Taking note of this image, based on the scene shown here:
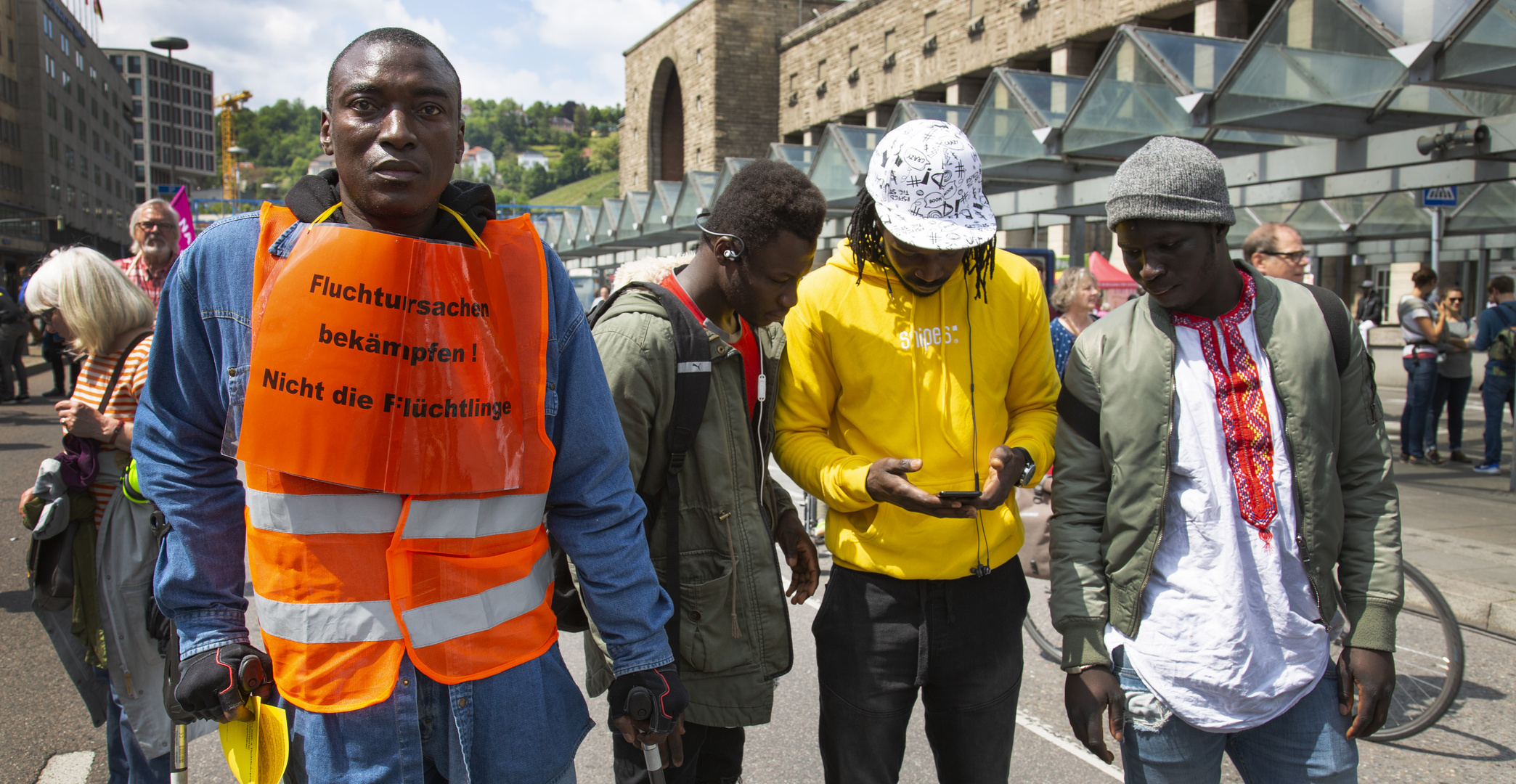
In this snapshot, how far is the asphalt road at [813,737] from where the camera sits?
350 centimetres

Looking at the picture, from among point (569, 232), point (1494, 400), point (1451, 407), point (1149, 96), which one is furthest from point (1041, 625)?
point (569, 232)

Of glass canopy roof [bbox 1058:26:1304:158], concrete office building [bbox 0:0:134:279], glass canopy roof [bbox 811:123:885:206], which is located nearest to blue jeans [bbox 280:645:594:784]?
glass canopy roof [bbox 1058:26:1304:158]

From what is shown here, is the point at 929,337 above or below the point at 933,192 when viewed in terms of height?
below

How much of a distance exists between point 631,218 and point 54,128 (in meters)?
54.4

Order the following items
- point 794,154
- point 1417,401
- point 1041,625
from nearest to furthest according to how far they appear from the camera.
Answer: point 1041,625 → point 1417,401 → point 794,154

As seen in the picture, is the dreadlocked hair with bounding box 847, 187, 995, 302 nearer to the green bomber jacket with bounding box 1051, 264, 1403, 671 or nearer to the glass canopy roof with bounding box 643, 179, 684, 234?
the green bomber jacket with bounding box 1051, 264, 1403, 671

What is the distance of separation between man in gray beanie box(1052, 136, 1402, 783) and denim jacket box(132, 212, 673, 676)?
0.95 meters

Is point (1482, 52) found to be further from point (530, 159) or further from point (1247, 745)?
point (530, 159)

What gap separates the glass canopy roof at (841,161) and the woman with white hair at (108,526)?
35.6ft

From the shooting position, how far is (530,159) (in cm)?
19525

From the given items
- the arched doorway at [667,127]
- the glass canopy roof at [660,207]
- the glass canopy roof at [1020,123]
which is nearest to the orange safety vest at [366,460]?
the glass canopy roof at [1020,123]

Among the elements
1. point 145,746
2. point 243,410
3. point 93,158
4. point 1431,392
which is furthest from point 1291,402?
point 93,158

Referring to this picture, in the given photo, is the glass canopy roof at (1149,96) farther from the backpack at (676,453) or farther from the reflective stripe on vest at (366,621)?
the reflective stripe on vest at (366,621)

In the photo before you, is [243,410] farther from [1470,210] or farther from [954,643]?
[1470,210]
